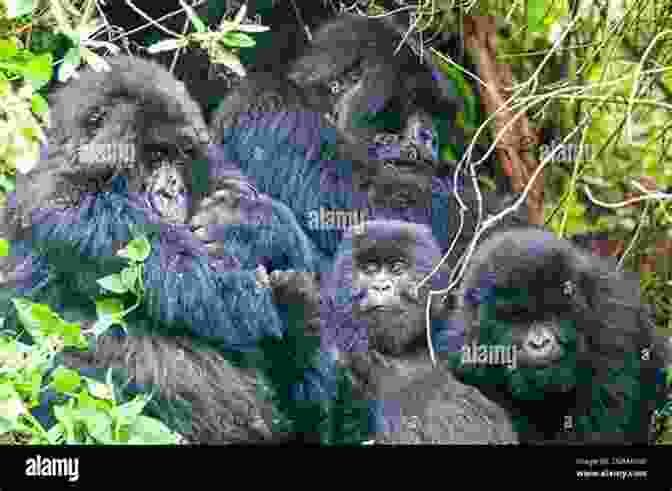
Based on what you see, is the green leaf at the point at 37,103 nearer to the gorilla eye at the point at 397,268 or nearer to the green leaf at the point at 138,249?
the green leaf at the point at 138,249

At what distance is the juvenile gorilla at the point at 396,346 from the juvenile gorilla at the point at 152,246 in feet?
0.69

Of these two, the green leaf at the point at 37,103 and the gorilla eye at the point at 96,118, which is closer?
the green leaf at the point at 37,103

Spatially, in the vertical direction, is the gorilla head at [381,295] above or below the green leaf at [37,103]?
below

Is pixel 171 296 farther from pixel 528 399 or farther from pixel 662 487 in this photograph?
pixel 662 487

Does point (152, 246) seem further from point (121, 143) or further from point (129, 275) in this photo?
point (121, 143)

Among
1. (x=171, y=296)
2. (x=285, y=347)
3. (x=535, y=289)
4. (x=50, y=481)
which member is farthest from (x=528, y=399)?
(x=50, y=481)

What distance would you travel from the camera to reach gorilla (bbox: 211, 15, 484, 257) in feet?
13.1

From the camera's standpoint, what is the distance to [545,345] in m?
3.83

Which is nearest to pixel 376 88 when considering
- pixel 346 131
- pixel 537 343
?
pixel 346 131

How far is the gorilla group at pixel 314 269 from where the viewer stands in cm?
369

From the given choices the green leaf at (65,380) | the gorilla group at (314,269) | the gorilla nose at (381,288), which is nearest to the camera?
the green leaf at (65,380)

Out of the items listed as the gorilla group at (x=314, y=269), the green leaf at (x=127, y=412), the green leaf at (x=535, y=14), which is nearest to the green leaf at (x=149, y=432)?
the green leaf at (x=127, y=412)

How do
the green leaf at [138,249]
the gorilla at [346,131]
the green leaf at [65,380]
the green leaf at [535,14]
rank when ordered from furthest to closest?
the green leaf at [535,14] < the gorilla at [346,131] < the green leaf at [138,249] < the green leaf at [65,380]

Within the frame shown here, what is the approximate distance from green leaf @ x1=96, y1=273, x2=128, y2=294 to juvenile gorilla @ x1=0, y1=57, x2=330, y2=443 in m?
0.04
